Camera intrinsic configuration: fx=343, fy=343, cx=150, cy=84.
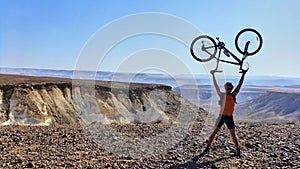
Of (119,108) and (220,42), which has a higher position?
(220,42)

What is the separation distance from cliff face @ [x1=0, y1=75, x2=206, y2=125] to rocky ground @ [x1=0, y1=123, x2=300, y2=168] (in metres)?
19.7

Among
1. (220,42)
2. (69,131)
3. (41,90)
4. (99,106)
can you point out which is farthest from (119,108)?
(220,42)

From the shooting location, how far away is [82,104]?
44.3 m

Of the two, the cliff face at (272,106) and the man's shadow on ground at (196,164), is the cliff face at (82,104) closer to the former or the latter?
the man's shadow on ground at (196,164)

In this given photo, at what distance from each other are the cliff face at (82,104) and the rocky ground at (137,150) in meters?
19.7

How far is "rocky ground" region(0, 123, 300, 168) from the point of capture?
860cm

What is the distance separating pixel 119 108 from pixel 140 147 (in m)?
35.1

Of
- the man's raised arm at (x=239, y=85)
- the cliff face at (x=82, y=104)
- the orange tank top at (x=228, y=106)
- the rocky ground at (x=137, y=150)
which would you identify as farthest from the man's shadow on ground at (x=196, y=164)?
the cliff face at (x=82, y=104)

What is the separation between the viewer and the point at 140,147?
10.3 m

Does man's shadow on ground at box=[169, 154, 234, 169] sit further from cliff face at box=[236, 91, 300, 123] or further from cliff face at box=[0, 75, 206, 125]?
cliff face at box=[236, 91, 300, 123]

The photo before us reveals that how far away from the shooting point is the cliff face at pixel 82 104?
35.2 metres

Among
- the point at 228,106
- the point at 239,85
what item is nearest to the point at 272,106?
the point at 239,85

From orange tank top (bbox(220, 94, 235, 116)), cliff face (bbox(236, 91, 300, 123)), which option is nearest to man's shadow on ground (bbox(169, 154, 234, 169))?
orange tank top (bbox(220, 94, 235, 116))

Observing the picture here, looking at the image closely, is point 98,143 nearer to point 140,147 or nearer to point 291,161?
point 140,147
